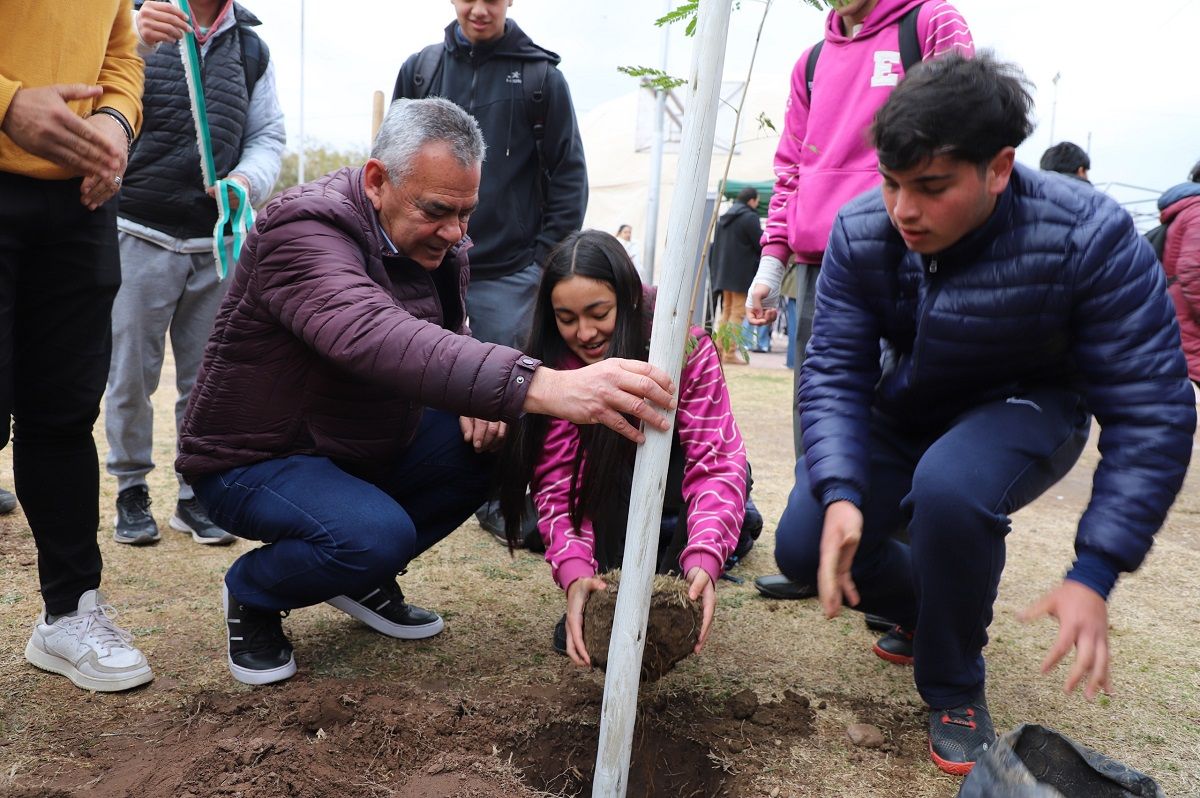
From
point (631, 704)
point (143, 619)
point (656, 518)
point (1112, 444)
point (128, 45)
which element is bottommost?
point (143, 619)

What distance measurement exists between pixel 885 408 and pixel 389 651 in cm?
156

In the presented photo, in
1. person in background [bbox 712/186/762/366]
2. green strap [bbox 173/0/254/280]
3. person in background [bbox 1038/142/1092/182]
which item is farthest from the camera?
person in background [bbox 712/186/762/366]

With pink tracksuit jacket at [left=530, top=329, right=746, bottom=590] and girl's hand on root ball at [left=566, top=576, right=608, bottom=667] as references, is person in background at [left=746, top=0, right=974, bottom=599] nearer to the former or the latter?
pink tracksuit jacket at [left=530, top=329, right=746, bottom=590]

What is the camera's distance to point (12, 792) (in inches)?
74.9

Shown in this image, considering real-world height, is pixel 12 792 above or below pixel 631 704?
below

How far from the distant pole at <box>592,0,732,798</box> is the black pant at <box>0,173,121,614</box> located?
1413 millimetres

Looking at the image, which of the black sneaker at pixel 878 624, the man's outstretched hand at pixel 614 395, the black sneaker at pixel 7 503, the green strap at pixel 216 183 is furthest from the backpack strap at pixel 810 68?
the black sneaker at pixel 7 503

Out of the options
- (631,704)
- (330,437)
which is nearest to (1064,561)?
(631,704)

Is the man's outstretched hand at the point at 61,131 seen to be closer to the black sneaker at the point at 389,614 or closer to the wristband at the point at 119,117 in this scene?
the wristband at the point at 119,117

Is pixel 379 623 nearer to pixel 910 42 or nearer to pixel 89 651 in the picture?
pixel 89 651

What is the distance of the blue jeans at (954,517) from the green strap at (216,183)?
211cm

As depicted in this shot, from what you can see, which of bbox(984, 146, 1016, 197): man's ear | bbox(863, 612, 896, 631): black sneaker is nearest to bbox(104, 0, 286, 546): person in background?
Answer: bbox(863, 612, 896, 631): black sneaker

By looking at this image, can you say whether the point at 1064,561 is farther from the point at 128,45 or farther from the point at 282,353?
the point at 128,45

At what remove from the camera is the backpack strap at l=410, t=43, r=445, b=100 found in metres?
3.81
